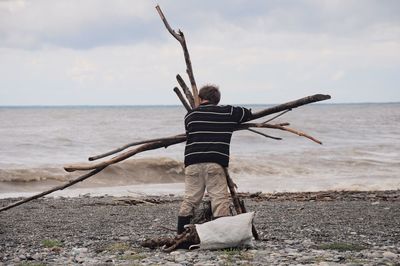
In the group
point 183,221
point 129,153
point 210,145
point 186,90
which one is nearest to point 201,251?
point 183,221

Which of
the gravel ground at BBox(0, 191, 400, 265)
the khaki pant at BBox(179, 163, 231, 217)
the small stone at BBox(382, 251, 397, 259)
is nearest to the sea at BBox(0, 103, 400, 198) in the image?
the gravel ground at BBox(0, 191, 400, 265)

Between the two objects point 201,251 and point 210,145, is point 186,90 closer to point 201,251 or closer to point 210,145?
point 210,145

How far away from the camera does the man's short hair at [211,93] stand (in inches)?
308

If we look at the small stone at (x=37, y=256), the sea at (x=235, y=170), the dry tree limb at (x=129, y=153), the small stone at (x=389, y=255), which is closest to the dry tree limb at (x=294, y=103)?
the dry tree limb at (x=129, y=153)

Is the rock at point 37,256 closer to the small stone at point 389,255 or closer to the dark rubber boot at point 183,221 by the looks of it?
the dark rubber boot at point 183,221

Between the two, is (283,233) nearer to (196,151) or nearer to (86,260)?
(196,151)

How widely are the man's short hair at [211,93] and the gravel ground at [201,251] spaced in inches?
70.6

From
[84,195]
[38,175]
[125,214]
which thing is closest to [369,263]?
[125,214]

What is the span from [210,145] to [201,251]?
1.23 metres

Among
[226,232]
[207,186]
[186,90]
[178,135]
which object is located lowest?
[226,232]

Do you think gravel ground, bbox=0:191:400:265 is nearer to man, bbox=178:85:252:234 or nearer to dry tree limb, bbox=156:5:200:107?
man, bbox=178:85:252:234

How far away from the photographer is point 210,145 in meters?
7.66

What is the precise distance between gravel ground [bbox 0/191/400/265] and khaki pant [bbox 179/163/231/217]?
0.57m

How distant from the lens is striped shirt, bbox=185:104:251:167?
25.1ft
